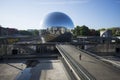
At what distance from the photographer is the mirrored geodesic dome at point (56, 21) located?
3641 inches

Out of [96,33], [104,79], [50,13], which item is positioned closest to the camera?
[104,79]

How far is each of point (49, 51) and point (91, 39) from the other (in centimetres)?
3386

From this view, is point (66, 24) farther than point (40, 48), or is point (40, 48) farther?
point (66, 24)

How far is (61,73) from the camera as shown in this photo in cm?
2947

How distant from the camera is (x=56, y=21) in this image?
93.1 metres

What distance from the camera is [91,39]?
8244cm

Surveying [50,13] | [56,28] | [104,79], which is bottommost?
[104,79]

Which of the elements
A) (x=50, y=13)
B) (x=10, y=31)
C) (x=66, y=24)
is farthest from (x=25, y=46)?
(x=10, y=31)

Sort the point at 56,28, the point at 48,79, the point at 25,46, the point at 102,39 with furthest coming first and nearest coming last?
1. the point at 56,28
2. the point at 102,39
3. the point at 25,46
4. the point at 48,79

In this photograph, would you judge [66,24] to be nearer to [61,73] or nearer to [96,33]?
[96,33]

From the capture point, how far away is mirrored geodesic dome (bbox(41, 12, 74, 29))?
3641 inches

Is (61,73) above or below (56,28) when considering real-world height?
below

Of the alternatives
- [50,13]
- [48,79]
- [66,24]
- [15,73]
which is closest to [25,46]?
[15,73]

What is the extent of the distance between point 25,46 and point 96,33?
70.5 m
